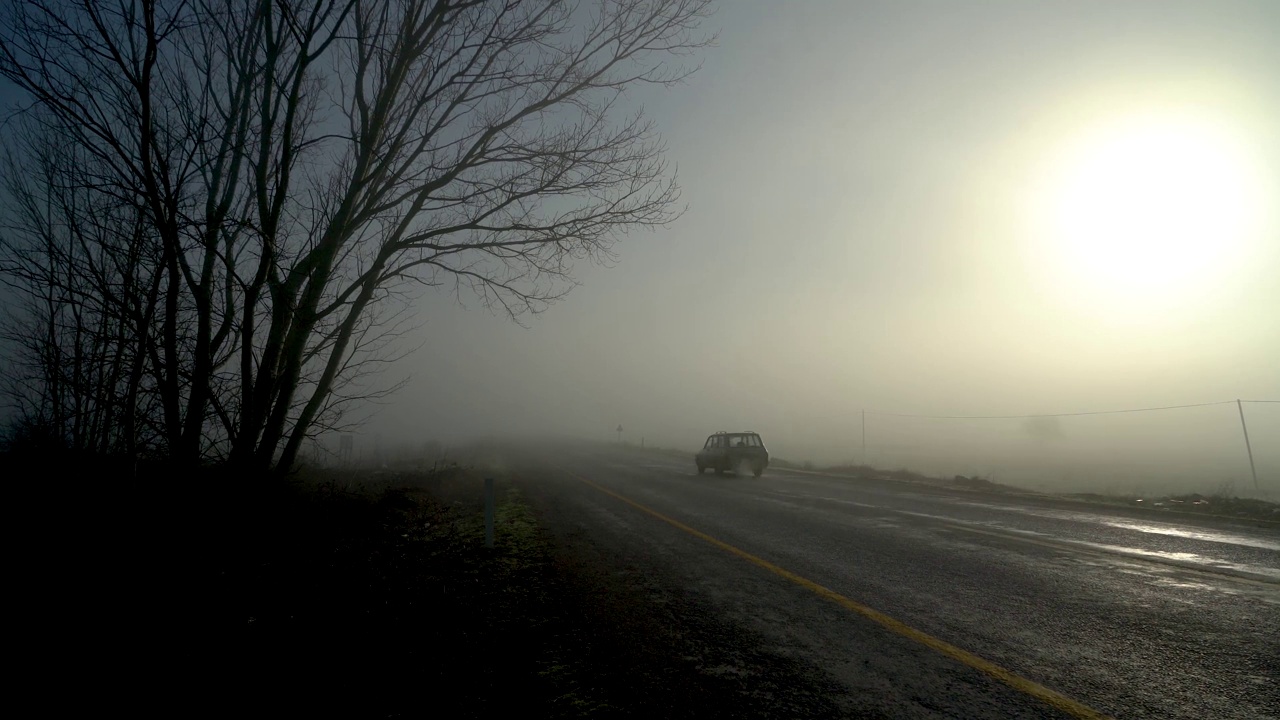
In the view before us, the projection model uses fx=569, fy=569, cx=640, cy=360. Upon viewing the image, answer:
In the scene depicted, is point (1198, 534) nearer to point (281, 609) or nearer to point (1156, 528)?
point (1156, 528)

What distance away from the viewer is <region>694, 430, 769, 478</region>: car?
2022cm

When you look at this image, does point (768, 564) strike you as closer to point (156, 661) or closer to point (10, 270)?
point (156, 661)

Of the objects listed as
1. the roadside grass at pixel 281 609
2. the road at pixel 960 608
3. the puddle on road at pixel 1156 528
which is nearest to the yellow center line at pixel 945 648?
the road at pixel 960 608

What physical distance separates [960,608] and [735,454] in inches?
626

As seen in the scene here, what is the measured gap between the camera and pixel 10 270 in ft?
18.4

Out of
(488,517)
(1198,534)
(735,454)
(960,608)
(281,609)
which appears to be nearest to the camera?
(281,609)

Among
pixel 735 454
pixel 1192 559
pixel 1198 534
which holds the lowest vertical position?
pixel 1192 559

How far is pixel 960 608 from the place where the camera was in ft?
15.3

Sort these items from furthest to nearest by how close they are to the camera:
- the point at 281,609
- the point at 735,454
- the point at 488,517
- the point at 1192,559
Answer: the point at 735,454, the point at 488,517, the point at 1192,559, the point at 281,609

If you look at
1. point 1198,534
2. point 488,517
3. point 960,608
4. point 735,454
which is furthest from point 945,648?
point 735,454

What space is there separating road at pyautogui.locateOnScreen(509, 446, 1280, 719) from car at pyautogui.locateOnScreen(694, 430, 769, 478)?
1029cm

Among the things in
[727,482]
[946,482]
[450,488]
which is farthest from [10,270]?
[946,482]

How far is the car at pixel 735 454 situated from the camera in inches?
796

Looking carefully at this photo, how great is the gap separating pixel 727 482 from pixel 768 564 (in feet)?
37.3
